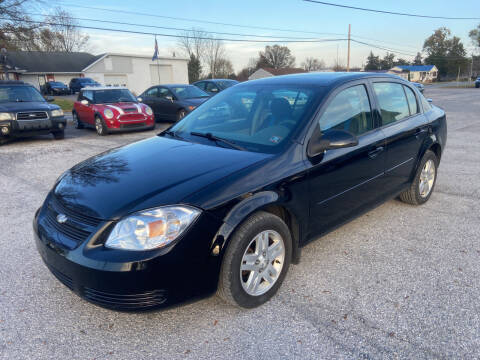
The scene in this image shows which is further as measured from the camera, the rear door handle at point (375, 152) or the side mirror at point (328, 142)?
the rear door handle at point (375, 152)

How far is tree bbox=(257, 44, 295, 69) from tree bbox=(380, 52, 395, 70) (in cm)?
2785

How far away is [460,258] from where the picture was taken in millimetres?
3324

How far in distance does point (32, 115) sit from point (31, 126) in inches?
11.8

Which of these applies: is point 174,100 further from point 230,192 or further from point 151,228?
point 151,228

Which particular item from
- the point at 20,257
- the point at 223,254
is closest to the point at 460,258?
the point at 223,254

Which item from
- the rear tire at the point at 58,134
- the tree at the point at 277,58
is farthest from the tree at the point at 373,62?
the rear tire at the point at 58,134

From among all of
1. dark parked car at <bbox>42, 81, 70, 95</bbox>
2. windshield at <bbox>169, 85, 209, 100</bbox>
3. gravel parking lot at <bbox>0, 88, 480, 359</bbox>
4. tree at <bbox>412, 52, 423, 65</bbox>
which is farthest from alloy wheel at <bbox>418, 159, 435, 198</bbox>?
tree at <bbox>412, 52, 423, 65</bbox>

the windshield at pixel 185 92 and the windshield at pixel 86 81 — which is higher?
the windshield at pixel 86 81

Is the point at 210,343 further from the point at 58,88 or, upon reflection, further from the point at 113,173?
the point at 58,88

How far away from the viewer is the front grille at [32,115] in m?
9.39

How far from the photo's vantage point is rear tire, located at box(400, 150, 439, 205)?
4.40 meters

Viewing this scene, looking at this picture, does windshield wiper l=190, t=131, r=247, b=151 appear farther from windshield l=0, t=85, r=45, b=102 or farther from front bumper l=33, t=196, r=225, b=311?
windshield l=0, t=85, r=45, b=102

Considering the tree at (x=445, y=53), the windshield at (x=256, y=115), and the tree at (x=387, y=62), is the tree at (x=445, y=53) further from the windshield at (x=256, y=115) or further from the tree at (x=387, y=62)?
the windshield at (x=256, y=115)

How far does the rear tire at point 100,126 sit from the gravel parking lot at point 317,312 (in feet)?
24.9
